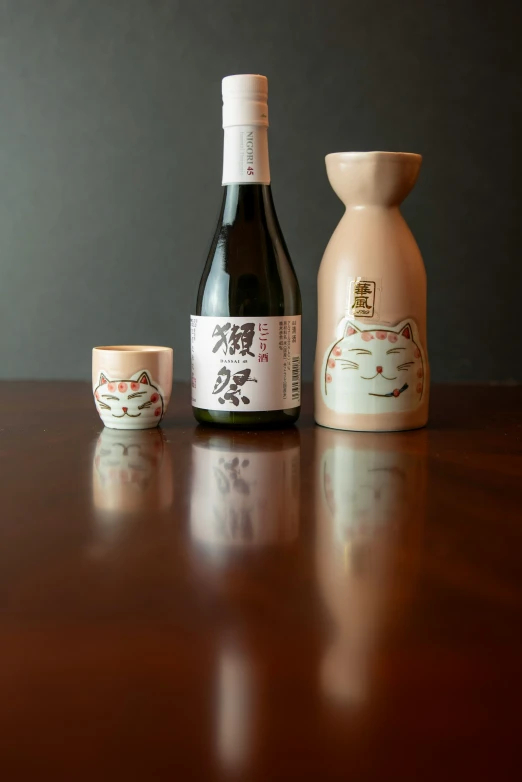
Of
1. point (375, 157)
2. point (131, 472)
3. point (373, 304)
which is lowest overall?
point (131, 472)

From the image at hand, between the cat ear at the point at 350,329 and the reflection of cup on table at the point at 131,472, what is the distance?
0.63 ft

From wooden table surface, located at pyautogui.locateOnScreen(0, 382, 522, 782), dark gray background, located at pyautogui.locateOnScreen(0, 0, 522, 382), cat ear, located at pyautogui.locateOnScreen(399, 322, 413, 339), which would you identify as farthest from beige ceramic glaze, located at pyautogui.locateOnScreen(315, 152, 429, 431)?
dark gray background, located at pyautogui.locateOnScreen(0, 0, 522, 382)

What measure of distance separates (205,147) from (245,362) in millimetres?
487

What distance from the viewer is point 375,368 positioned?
0.78 m

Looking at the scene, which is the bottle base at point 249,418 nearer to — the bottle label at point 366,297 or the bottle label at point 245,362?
the bottle label at point 245,362

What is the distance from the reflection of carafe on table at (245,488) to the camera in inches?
19.5

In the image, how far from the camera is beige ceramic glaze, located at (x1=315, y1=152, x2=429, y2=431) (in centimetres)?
78

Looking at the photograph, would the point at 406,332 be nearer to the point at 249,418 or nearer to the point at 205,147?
the point at 249,418

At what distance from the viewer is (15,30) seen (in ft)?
3.84

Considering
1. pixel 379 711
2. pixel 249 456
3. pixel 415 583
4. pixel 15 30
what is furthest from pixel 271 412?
pixel 15 30

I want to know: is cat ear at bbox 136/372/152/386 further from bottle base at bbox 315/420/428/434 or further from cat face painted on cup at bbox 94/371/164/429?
bottle base at bbox 315/420/428/434

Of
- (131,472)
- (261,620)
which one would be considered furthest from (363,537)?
(131,472)

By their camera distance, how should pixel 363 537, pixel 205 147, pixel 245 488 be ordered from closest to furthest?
pixel 363 537 → pixel 245 488 → pixel 205 147

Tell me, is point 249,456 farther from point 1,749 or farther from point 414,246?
point 1,749
